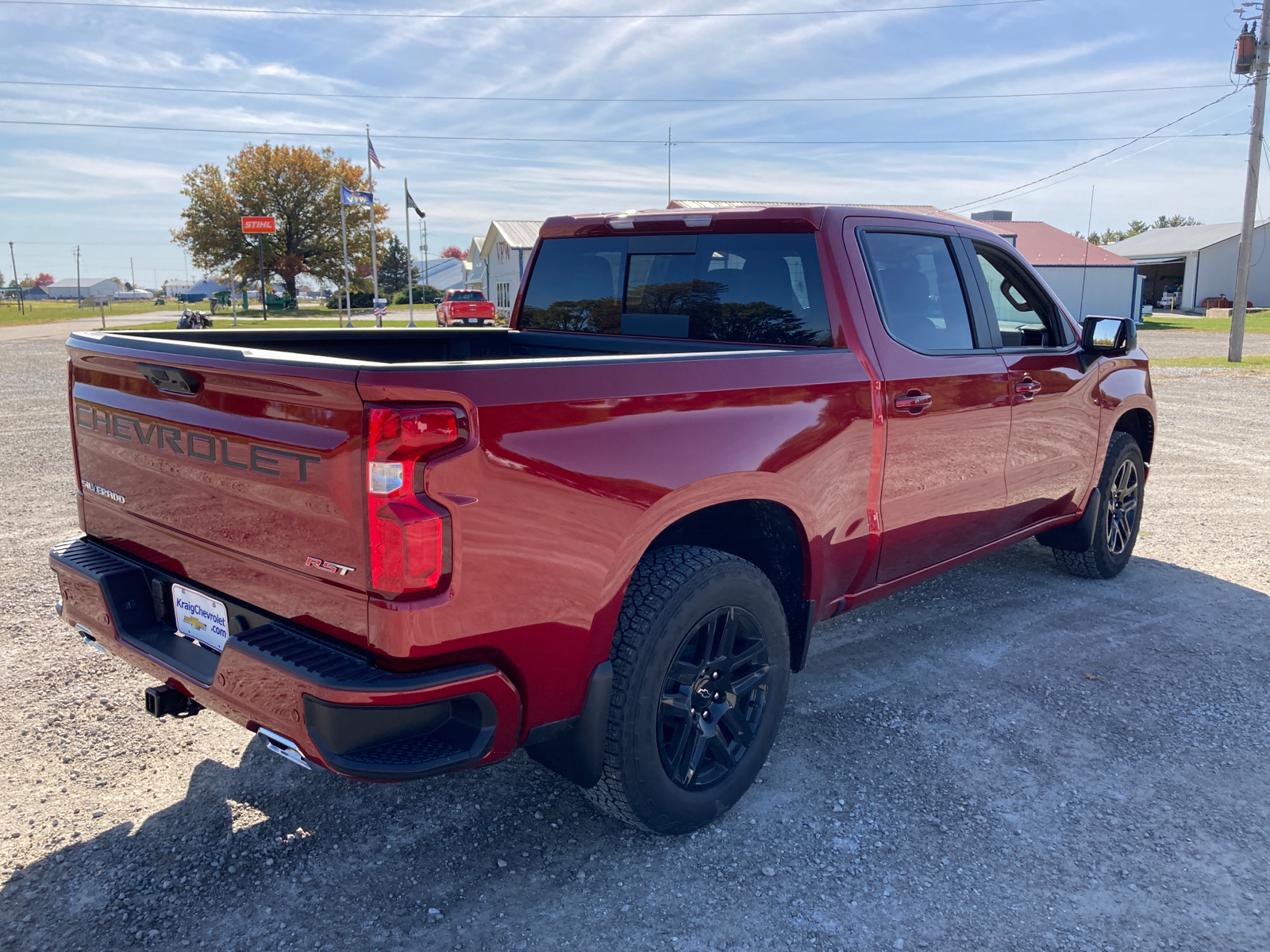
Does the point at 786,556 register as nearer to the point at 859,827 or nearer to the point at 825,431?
the point at 825,431

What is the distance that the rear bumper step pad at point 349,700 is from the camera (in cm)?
211

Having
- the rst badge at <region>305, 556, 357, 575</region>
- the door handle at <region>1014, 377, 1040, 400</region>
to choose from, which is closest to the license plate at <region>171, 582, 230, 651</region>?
the rst badge at <region>305, 556, 357, 575</region>

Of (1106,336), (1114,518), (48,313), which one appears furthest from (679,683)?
(48,313)

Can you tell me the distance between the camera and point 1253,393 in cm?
1573

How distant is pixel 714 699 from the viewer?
2.95 metres

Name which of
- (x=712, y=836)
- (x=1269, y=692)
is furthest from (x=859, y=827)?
(x=1269, y=692)

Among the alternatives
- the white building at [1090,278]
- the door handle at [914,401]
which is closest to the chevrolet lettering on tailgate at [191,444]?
the door handle at [914,401]

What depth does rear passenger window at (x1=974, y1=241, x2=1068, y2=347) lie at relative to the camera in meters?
4.32

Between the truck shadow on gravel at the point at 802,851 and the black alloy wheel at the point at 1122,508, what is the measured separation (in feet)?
5.07

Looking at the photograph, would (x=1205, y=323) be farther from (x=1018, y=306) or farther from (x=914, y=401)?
(x=914, y=401)

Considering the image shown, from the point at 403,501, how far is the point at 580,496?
0.48 metres

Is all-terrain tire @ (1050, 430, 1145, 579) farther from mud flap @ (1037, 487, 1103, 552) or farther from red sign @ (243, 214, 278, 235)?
red sign @ (243, 214, 278, 235)

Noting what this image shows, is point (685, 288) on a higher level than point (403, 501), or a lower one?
higher

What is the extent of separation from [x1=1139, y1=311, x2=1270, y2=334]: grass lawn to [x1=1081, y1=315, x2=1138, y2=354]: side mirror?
37028 mm
